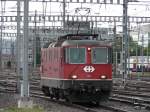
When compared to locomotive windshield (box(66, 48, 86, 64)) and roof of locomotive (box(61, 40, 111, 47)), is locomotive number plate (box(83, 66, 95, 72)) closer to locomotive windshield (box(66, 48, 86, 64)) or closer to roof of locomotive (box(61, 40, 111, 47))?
locomotive windshield (box(66, 48, 86, 64))

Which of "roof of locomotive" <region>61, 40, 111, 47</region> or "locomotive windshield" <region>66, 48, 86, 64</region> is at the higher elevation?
"roof of locomotive" <region>61, 40, 111, 47</region>

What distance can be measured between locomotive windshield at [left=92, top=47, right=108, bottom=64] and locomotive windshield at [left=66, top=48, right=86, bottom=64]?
45cm

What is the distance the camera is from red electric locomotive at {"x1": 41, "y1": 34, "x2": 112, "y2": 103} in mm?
21469

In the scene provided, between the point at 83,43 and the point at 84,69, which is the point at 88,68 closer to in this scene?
the point at 84,69

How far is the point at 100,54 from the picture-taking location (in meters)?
22.0

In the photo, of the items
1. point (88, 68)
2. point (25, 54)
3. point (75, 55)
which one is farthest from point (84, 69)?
point (25, 54)

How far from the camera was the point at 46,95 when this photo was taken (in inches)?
1074

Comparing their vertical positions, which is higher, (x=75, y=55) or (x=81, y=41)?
(x=81, y=41)

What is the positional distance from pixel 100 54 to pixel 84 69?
96 cm

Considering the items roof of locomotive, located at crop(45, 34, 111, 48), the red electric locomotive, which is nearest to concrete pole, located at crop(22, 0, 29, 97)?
the red electric locomotive

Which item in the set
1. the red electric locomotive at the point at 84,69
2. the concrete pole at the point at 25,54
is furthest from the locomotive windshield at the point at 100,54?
the concrete pole at the point at 25,54

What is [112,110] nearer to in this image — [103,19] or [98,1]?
[98,1]

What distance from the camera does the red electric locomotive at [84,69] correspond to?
→ 2147 centimetres

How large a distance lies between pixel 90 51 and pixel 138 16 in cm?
3844
